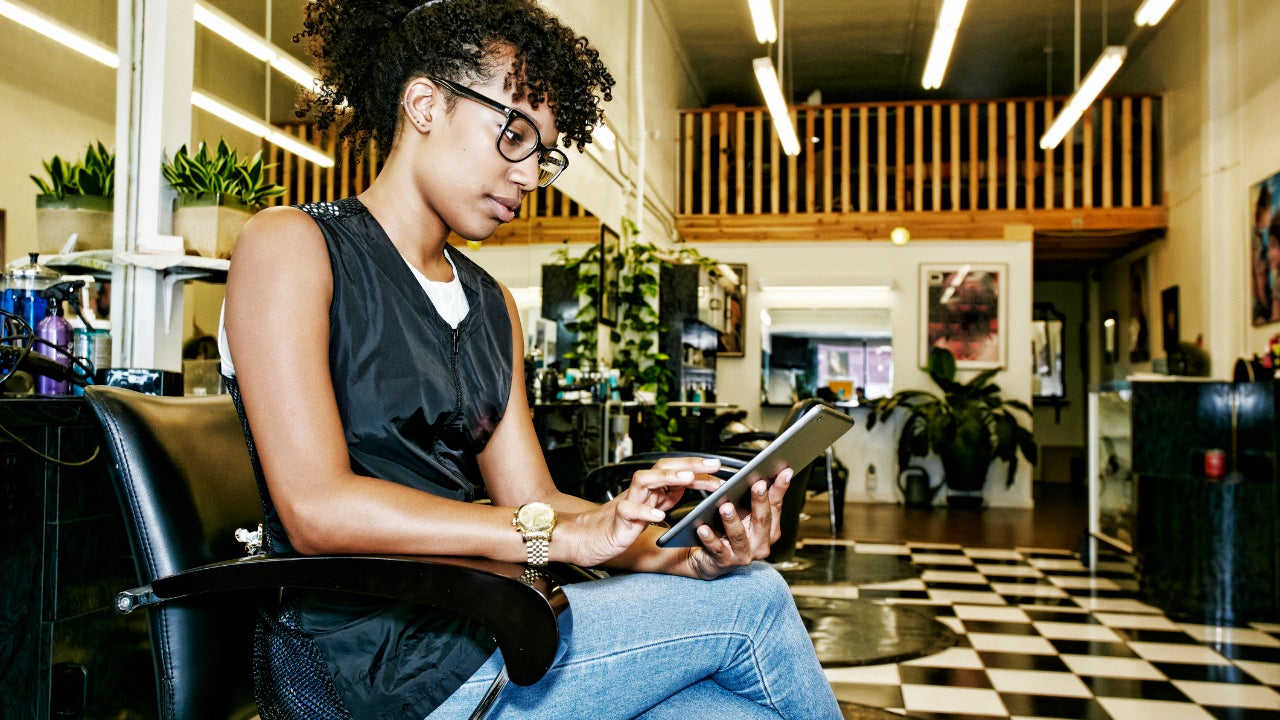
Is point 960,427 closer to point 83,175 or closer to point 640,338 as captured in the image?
point 640,338

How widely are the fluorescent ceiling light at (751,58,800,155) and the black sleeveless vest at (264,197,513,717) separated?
4822 millimetres

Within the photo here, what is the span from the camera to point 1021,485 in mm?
8719

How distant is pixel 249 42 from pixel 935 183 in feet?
23.8

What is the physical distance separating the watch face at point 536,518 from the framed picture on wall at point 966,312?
8.38m

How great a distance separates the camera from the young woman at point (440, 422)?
3.31ft

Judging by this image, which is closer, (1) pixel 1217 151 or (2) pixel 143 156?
(2) pixel 143 156

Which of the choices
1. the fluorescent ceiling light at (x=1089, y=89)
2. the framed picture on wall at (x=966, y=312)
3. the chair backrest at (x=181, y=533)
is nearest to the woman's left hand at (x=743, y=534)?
the chair backrest at (x=181, y=533)

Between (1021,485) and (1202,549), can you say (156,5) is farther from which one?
(1021,485)

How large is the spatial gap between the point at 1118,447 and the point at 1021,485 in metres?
3.96

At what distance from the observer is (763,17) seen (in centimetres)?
548

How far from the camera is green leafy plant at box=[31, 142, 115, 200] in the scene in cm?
203

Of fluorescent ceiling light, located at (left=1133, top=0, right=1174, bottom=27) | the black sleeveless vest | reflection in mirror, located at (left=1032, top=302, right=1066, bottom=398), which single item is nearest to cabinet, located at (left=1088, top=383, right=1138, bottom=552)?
fluorescent ceiling light, located at (left=1133, top=0, right=1174, bottom=27)

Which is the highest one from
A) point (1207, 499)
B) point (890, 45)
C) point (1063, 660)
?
point (890, 45)

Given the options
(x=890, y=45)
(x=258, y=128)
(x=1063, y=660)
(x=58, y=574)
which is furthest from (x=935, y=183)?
(x=58, y=574)
